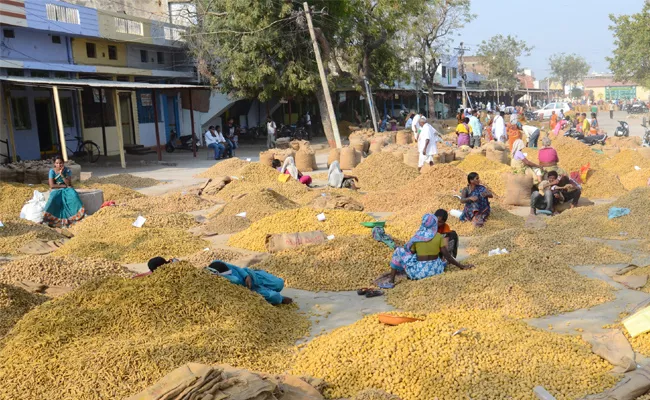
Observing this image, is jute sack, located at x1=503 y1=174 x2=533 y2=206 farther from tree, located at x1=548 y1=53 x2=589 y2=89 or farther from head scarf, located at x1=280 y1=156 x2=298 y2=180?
tree, located at x1=548 y1=53 x2=589 y2=89

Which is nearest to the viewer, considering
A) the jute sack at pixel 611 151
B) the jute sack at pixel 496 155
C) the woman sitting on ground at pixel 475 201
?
the woman sitting on ground at pixel 475 201

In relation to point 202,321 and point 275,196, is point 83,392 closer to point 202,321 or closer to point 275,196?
point 202,321

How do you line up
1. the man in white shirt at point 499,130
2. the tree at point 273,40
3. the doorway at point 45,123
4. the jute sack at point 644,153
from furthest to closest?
the tree at point 273,40
the doorway at point 45,123
the man in white shirt at point 499,130
the jute sack at point 644,153

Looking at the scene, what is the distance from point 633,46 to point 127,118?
31.7 m

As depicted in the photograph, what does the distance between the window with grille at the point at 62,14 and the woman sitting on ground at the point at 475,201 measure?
15867 millimetres

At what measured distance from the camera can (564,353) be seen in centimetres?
498

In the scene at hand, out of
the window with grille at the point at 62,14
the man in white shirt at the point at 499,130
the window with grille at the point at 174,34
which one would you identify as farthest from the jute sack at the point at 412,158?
the window with grille at the point at 174,34

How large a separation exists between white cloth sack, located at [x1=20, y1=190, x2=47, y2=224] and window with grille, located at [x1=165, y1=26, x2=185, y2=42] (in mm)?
16303

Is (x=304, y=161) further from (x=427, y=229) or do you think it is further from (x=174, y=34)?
(x=174, y=34)

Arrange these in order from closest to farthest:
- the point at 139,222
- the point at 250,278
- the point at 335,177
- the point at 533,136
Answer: the point at 250,278
the point at 139,222
the point at 335,177
the point at 533,136

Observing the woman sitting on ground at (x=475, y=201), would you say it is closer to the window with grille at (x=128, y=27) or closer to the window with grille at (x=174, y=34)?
the window with grille at (x=128, y=27)

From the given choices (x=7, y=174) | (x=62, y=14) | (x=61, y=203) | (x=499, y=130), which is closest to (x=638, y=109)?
(x=499, y=130)

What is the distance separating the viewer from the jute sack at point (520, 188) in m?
12.0

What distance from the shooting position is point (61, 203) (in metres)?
11.7
